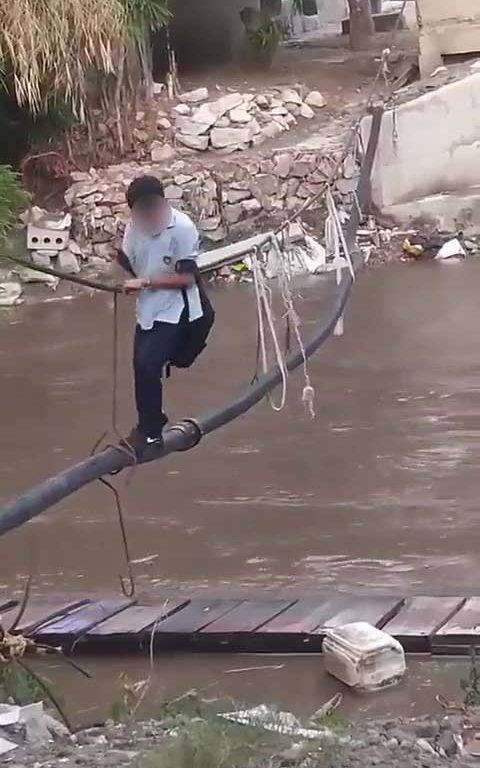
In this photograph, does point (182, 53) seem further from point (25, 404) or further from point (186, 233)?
point (186, 233)

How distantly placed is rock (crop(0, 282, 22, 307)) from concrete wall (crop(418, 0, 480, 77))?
446 cm

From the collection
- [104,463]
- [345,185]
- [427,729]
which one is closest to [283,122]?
[345,185]

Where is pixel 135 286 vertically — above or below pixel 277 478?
above

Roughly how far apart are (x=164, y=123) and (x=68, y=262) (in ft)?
6.28

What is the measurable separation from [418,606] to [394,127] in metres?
7.58

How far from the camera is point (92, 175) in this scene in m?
11.1

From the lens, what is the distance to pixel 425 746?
265 centimetres

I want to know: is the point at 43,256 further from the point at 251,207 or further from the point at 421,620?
the point at 421,620

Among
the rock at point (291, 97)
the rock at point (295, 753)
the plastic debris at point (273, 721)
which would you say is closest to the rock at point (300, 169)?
the rock at point (291, 97)

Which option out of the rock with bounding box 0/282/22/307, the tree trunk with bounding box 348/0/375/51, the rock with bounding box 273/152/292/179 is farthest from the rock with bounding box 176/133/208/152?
the tree trunk with bounding box 348/0/375/51

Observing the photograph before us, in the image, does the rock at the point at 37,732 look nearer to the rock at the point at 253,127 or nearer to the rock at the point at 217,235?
the rock at the point at 217,235

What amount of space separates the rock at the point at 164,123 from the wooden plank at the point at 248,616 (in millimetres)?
8029

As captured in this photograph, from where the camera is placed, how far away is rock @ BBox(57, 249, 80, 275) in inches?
411

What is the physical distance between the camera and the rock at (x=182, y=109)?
11703 millimetres
